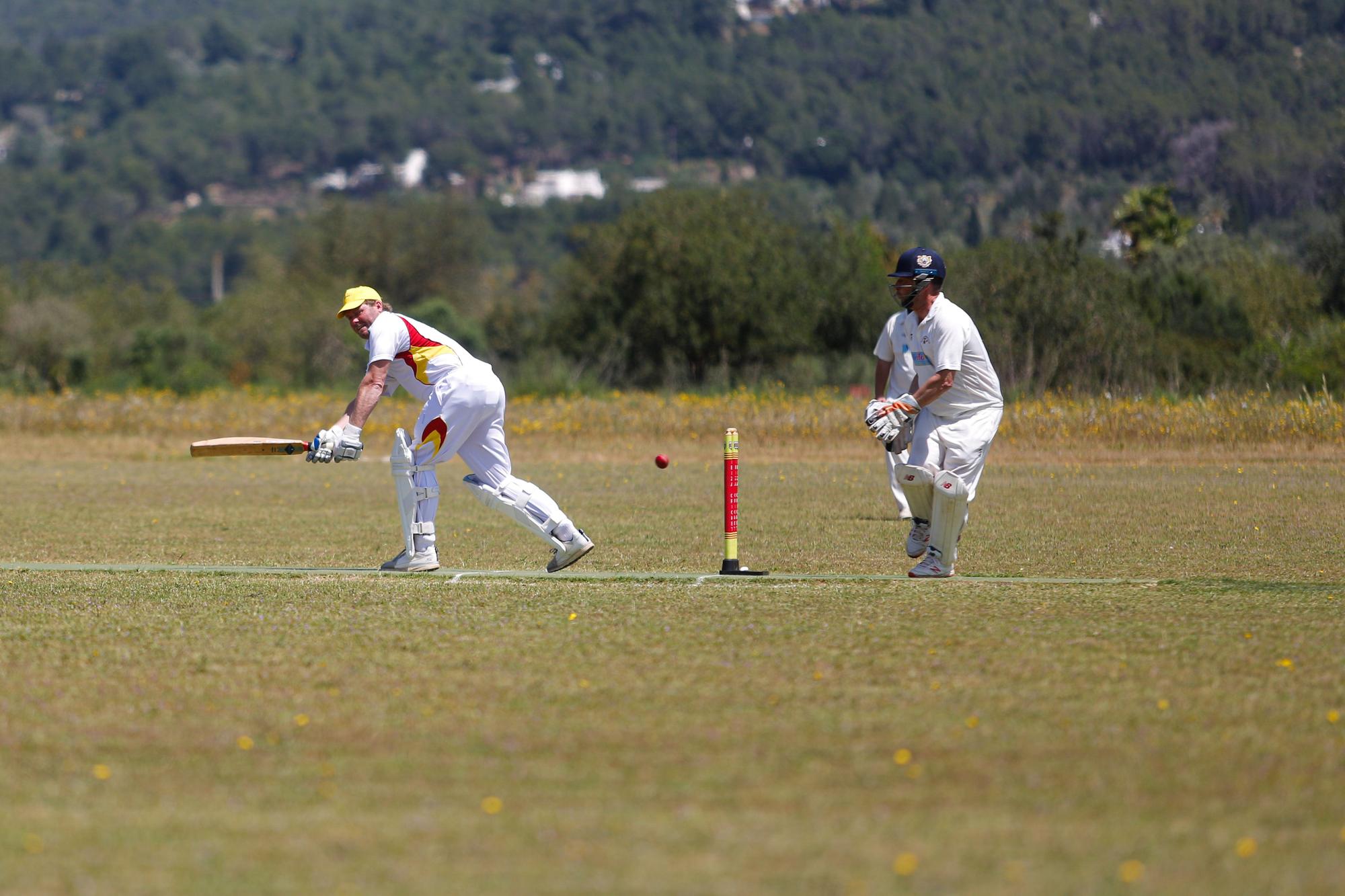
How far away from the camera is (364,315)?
38.3ft

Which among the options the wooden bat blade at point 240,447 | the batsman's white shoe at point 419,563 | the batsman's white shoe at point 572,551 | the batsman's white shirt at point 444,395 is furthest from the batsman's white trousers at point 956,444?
the wooden bat blade at point 240,447

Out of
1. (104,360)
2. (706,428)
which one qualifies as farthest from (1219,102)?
(706,428)

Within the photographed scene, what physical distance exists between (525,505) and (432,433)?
789 millimetres

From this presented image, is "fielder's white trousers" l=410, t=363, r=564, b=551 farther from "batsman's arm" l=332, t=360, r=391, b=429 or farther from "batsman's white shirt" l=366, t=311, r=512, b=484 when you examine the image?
"batsman's arm" l=332, t=360, r=391, b=429

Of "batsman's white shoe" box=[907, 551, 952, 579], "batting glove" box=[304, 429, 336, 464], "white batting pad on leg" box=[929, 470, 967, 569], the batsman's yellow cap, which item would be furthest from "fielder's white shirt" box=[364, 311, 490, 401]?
"batsman's white shoe" box=[907, 551, 952, 579]

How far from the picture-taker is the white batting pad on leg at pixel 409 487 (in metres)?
11.6

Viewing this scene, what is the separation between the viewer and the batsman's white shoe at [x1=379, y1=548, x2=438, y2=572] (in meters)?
11.9

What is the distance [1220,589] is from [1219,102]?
171 m

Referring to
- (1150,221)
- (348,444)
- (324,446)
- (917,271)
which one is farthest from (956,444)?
(1150,221)

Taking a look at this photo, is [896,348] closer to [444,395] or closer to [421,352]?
[444,395]

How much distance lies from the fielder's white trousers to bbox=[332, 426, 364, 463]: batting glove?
40 centimetres

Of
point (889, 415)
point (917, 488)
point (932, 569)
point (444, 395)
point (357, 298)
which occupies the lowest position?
point (932, 569)

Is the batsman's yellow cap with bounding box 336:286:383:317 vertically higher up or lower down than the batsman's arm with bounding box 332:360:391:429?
higher up

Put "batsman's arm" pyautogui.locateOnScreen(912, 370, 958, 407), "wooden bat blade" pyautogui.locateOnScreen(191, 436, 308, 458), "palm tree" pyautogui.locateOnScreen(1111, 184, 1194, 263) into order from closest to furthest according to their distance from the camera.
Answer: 1. "batsman's arm" pyautogui.locateOnScreen(912, 370, 958, 407)
2. "wooden bat blade" pyautogui.locateOnScreen(191, 436, 308, 458)
3. "palm tree" pyautogui.locateOnScreen(1111, 184, 1194, 263)
